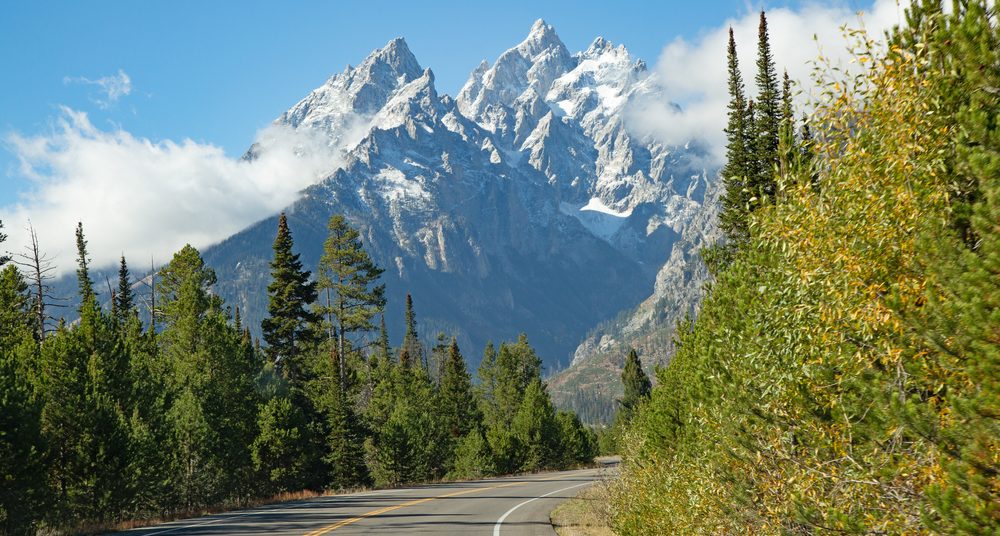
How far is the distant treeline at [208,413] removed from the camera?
21.9 m

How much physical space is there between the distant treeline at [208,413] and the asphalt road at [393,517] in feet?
10.7

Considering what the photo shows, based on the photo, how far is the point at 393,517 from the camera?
21.4 m

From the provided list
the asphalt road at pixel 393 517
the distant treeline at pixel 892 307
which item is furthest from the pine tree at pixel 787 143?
the asphalt road at pixel 393 517

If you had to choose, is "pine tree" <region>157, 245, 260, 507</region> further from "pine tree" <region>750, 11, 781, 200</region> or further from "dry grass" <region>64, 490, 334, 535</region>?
"pine tree" <region>750, 11, 781, 200</region>

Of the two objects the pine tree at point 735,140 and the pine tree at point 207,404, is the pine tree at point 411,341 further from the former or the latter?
the pine tree at point 735,140

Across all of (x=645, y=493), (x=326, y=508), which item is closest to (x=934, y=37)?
(x=645, y=493)

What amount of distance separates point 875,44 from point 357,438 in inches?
1651

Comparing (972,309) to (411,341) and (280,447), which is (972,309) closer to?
(280,447)

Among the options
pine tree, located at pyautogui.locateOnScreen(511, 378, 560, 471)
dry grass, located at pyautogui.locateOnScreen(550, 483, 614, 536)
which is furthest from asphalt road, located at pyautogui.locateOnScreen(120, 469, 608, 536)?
pine tree, located at pyautogui.locateOnScreen(511, 378, 560, 471)

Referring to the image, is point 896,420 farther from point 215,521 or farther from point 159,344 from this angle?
point 159,344

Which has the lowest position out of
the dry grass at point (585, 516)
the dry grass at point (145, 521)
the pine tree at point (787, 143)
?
the dry grass at point (585, 516)

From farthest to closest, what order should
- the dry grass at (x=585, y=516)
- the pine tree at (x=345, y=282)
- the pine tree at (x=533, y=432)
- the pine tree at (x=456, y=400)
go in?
the pine tree at (x=456, y=400), the pine tree at (x=533, y=432), the pine tree at (x=345, y=282), the dry grass at (x=585, y=516)

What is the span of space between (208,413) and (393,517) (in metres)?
15.5

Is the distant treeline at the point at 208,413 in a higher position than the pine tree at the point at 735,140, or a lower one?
lower
